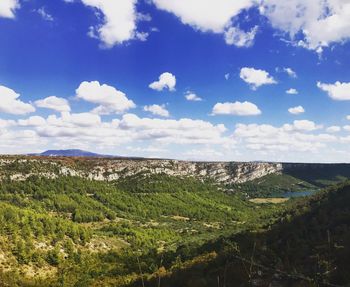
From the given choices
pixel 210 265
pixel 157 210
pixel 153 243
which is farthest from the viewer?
pixel 157 210

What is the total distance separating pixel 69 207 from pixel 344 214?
127m

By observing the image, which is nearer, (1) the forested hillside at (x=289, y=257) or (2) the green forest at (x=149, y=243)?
(1) the forested hillside at (x=289, y=257)

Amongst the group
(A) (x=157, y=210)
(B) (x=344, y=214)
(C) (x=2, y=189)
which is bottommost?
(A) (x=157, y=210)

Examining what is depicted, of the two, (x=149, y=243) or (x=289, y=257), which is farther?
(x=149, y=243)

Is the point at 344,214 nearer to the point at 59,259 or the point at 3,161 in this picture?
the point at 59,259

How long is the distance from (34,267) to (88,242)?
79.1ft

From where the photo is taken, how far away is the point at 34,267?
67.4 m

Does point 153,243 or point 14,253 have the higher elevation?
point 14,253

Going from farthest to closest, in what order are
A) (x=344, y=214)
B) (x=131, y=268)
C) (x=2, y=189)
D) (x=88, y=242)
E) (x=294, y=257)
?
(x=2, y=189), (x=88, y=242), (x=131, y=268), (x=344, y=214), (x=294, y=257)

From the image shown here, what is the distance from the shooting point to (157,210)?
194 metres

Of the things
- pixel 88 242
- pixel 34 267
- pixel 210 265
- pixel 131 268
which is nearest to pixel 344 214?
pixel 210 265

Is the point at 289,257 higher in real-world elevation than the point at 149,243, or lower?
higher

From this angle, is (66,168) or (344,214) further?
(66,168)

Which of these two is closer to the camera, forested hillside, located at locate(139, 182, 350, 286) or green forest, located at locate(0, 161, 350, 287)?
forested hillside, located at locate(139, 182, 350, 286)
